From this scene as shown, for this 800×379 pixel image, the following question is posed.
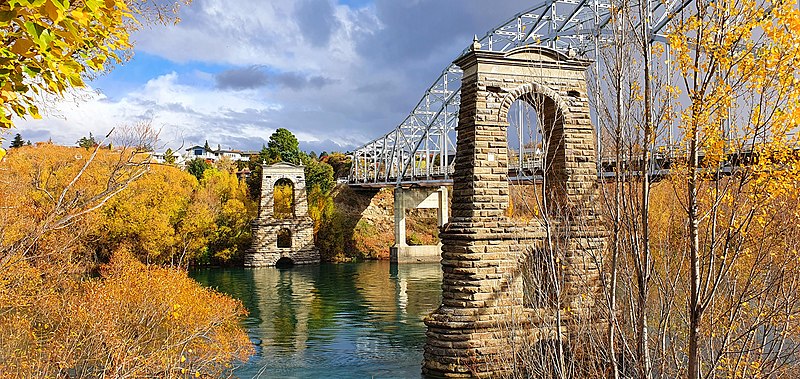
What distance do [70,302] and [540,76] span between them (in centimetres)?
1189

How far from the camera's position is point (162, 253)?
1340 inches

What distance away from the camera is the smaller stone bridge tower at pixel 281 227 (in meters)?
42.4

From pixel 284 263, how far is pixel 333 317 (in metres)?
22.2

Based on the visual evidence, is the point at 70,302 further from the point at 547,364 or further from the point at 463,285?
the point at 547,364

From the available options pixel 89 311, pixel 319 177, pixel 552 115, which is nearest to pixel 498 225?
pixel 552 115

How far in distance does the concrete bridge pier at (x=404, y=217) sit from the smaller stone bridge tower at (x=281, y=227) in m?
6.24

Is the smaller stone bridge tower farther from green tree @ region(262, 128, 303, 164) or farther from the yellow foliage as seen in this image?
the yellow foliage

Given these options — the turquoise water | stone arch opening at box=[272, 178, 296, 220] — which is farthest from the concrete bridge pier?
stone arch opening at box=[272, 178, 296, 220]

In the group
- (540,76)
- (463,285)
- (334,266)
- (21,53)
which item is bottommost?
(334,266)

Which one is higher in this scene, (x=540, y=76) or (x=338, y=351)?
(x=540, y=76)

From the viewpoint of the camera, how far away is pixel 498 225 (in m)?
10.4

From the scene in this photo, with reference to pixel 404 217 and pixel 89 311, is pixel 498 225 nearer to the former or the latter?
pixel 89 311

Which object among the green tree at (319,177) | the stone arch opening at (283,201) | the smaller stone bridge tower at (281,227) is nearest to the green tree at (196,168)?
the stone arch opening at (283,201)

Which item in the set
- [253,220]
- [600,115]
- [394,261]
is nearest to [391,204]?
[394,261]
